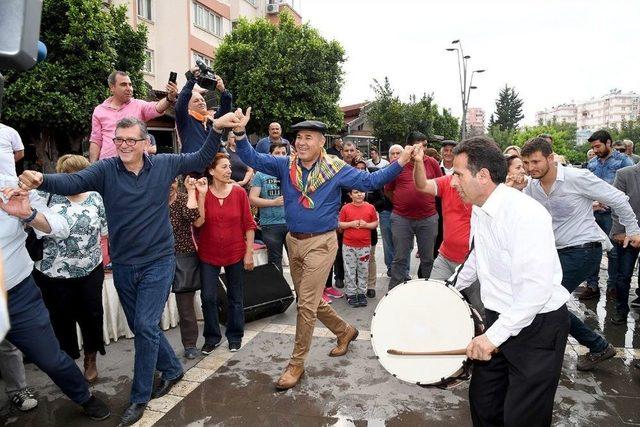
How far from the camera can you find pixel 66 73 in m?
13.0

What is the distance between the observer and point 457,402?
144 inches

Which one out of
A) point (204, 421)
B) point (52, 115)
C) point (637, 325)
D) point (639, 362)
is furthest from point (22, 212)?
point (52, 115)

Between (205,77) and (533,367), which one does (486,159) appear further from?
(205,77)

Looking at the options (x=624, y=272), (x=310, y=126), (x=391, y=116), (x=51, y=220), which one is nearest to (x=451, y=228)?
(x=310, y=126)

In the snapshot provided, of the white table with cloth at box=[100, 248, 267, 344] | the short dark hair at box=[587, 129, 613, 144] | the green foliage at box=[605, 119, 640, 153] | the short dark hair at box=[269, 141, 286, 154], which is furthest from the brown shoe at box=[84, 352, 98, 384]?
the green foliage at box=[605, 119, 640, 153]

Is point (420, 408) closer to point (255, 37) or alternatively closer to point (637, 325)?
point (637, 325)

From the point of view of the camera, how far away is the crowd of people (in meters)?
2.36

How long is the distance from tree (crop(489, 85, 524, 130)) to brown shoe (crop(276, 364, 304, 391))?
11677 centimetres

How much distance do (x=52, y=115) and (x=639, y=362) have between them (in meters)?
14.0

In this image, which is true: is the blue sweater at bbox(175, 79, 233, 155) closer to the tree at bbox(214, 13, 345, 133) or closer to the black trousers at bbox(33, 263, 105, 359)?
the black trousers at bbox(33, 263, 105, 359)

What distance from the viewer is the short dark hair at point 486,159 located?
2479mm

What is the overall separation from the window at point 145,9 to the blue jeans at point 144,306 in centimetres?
2204

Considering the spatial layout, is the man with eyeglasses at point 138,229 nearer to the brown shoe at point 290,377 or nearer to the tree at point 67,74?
the brown shoe at point 290,377

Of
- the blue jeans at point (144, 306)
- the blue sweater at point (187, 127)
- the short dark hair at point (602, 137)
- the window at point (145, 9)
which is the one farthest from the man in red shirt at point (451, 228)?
the window at point (145, 9)
